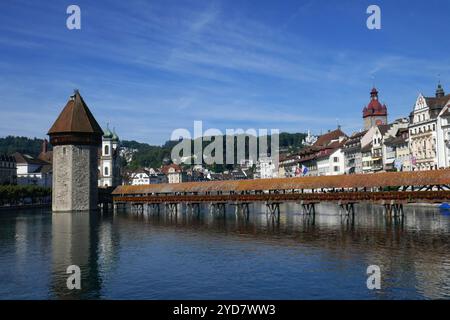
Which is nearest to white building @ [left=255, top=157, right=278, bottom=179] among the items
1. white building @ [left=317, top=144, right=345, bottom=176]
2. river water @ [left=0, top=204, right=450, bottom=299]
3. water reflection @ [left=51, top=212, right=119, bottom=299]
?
white building @ [left=317, top=144, right=345, bottom=176]

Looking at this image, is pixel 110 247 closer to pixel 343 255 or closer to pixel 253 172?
pixel 343 255

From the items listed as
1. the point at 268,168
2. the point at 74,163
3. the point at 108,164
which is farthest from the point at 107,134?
the point at 268,168

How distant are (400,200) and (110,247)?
24.3 meters

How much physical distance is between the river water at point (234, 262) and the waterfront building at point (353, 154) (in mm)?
49471

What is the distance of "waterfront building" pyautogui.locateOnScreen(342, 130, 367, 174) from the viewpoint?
8806 cm

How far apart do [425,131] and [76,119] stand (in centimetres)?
4824

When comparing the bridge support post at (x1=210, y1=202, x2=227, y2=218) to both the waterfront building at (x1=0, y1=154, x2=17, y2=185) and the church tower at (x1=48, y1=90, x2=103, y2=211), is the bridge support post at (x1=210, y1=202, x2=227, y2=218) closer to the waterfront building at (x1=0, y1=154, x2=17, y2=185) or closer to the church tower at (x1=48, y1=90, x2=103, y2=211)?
the church tower at (x1=48, y1=90, x2=103, y2=211)

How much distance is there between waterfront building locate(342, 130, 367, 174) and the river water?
162ft

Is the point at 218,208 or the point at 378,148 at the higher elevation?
the point at 378,148

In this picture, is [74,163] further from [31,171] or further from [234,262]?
Answer: [31,171]

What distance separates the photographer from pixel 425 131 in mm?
65938

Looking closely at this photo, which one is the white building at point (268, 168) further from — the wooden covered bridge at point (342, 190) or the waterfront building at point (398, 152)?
the wooden covered bridge at point (342, 190)
